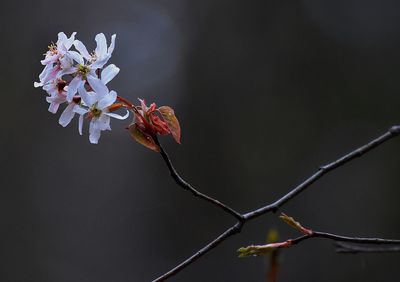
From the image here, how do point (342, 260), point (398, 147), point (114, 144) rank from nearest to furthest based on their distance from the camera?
point (342, 260), point (398, 147), point (114, 144)

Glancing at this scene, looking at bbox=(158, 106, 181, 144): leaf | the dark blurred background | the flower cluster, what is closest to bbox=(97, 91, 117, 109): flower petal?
the flower cluster

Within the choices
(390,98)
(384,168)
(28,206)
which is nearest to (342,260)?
(384,168)

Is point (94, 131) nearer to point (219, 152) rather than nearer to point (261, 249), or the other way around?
point (261, 249)

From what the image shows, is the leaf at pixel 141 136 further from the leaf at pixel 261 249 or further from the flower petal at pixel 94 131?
the leaf at pixel 261 249

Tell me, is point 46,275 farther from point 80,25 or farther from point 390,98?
point 390,98

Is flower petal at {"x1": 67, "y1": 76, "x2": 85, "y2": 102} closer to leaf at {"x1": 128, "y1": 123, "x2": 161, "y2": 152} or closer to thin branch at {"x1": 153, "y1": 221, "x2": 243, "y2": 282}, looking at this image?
leaf at {"x1": 128, "y1": 123, "x2": 161, "y2": 152}

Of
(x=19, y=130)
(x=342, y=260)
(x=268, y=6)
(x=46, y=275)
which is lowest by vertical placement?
(x=46, y=275)
